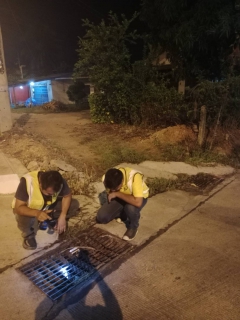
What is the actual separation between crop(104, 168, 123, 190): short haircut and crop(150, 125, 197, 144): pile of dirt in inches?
177

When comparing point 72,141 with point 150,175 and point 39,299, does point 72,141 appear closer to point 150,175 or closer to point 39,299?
point 150,175

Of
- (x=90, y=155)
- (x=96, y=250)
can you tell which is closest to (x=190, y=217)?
(x=96, y=250)

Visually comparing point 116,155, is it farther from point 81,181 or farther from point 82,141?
point 82,141

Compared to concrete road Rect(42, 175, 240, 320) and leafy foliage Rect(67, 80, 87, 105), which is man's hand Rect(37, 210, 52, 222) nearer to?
concrete road Rect(42, 175, 240, 320)

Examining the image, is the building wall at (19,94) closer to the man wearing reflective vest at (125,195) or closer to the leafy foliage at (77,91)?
the leafy foliage at (77,91)

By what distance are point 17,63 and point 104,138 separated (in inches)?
958

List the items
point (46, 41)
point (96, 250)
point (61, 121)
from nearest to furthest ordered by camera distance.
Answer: point (96, 250), point (61, 121), point (46, 41)

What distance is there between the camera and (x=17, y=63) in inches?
1118

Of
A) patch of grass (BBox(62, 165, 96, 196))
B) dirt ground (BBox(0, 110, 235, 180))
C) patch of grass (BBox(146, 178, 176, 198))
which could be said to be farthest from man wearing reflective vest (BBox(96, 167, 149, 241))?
dirt ground (BBox(0, 110, 235, 180))

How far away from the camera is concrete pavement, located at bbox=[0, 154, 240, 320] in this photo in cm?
241

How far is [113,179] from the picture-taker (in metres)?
3.02

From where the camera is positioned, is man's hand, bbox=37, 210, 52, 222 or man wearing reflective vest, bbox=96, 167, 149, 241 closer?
man's hand, bbox=37, 210, 52, 222

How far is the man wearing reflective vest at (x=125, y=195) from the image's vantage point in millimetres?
3068

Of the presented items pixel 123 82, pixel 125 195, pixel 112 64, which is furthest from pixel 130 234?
pixel 112 64
